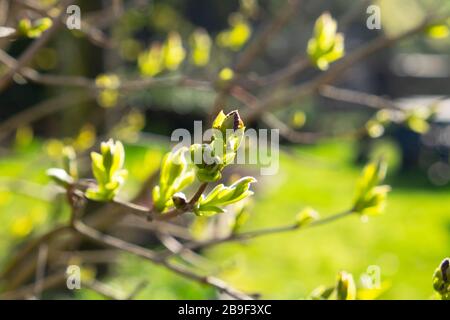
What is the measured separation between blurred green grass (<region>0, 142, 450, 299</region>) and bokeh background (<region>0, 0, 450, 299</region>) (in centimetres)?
2

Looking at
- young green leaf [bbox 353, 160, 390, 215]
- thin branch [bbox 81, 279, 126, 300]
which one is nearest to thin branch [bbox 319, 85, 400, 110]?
young green leaf [bbox 353, 160, 390, 215]

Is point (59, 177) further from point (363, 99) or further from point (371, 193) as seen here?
point (363, 99)

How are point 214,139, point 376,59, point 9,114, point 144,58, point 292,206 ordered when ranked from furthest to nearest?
point 376,59, point 9,114, point 292,206, point 144,58, point 214,139

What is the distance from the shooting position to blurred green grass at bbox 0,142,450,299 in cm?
491

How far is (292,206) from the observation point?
760 cm

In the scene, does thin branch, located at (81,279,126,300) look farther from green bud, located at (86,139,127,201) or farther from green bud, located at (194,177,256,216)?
green bud, located at (194,177,256,216)

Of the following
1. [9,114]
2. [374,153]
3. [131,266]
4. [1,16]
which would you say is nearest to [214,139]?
[1,16]

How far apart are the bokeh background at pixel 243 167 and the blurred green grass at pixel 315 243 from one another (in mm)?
18

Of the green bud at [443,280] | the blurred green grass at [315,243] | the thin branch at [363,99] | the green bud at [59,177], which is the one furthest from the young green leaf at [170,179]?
the blurred green grass at [315,243]

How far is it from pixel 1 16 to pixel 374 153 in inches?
318

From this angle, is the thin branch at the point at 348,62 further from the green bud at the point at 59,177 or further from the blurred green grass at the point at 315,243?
the blurred green grass at the point at 315,243

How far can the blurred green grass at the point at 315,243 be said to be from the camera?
4.91 m
